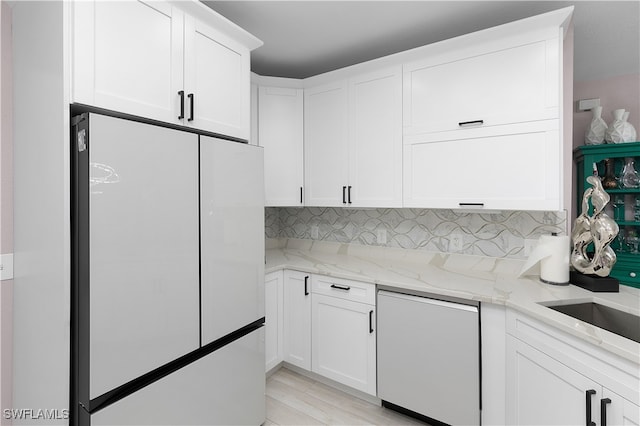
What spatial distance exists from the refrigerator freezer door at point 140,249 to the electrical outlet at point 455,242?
185cm

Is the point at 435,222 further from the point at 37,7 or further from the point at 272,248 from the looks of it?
the point at 37,7

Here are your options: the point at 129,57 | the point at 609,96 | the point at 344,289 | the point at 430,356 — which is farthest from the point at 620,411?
A: the point at 609,96

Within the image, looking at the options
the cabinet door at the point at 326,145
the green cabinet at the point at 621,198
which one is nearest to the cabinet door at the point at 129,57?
the cabinet door at the point at 326,145

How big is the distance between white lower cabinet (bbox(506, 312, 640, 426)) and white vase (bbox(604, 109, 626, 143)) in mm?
2270

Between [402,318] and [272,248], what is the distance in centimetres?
163

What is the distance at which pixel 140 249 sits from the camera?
1.25 metres

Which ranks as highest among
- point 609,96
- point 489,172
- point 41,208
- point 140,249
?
point 609,96

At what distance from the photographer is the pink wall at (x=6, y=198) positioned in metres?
1.38

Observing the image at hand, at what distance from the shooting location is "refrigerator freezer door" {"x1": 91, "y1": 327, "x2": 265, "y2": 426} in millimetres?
1252

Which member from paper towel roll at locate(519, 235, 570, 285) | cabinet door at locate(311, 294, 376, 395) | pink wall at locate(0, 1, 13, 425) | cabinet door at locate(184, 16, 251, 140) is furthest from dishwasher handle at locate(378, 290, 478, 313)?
pink wall at locate(0, 1, 13, 425)

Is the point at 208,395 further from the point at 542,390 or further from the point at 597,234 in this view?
the point at 597,234

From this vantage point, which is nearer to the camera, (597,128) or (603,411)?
(603,411)

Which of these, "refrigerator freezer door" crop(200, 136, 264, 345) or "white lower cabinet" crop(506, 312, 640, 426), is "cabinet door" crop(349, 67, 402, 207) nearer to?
"refrigerator freezer door" crop(200, 136, 264, 345)

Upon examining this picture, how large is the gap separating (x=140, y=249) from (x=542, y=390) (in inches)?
73.1
